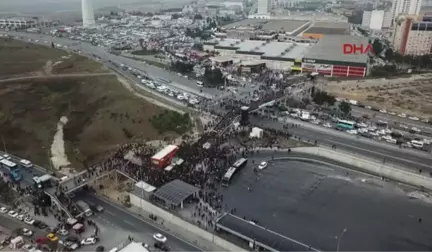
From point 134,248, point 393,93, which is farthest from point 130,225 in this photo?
point 393,93

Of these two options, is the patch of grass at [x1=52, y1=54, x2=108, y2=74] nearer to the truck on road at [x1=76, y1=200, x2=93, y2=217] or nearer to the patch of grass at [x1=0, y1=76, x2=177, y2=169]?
the patch of grass at [x1=0, y1=76, x2=177, y2=169]

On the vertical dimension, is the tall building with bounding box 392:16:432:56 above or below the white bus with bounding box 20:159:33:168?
above

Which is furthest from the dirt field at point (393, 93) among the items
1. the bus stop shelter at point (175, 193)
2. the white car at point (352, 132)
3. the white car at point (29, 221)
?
the white car at point (29, 221)

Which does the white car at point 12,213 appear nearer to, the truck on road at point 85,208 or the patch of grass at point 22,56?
the truck on road at point 85,208

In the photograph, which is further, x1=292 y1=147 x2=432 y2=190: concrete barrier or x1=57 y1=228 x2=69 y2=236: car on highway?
x1=292 y1=147 x2=432 y2=190: concrete barrier

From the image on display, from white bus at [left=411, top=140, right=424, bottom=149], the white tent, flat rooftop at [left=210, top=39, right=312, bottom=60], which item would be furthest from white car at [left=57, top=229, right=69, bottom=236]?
flat rooftop at [left=210, top=39, right=312, bottom=60]

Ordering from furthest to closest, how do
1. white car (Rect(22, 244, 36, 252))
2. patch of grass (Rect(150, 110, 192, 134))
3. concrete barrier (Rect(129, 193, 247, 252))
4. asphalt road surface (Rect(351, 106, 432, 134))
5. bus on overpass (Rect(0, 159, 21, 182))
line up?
asphalt road surface (Rect(351, 106, 432, 134)) → patch of grass (Rect(150, 110, 192, 134)) → bus on overpass (Rect(0, 159, 21, 182)) → white car (Rect(22, 244, 36, 252)) → concrete barrier (Rect(129, 193, 247, 252))
